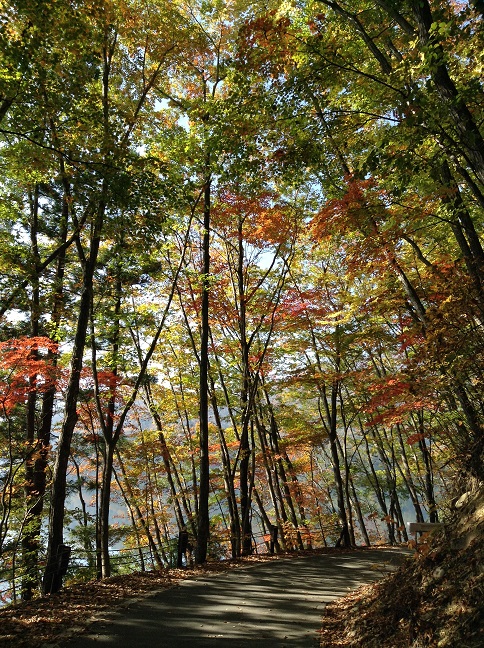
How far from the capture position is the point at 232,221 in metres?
13.1

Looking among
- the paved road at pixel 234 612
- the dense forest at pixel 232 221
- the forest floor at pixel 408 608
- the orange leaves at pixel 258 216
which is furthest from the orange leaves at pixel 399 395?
the orange leaves at pixel 258 216

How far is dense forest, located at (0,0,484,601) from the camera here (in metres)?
5.30

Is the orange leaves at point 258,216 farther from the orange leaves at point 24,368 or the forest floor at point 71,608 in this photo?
the forest floor at point 71,608

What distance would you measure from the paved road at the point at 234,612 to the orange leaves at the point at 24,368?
6.40m

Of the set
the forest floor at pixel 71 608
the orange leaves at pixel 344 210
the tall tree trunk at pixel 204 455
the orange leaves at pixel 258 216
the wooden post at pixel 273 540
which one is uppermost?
the orange leaves at pixel 258 216

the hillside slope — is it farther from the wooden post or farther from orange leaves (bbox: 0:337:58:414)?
the wooden post

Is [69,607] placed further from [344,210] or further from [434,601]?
[344,210]

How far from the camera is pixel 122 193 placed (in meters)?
6.15

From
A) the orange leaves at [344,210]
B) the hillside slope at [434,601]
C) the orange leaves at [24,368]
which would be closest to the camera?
the hillside slope at [434,601]

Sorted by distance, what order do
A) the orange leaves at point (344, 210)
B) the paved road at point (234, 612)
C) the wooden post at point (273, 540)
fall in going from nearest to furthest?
the paved road at point (234, 612) → the orange leaves at point (344, 210) → the wooden post at point (273, 540)

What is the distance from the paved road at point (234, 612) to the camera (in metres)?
4.57

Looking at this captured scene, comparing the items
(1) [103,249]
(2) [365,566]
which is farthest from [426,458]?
(1) [103,249]

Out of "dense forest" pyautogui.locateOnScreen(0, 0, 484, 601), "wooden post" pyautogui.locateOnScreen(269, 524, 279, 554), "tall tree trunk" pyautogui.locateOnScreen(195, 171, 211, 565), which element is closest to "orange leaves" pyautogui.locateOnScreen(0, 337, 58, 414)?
"dense forest" pyautogui.locateOnScreen(0, 0, 484, 601)

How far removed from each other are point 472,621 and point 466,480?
2.09m
